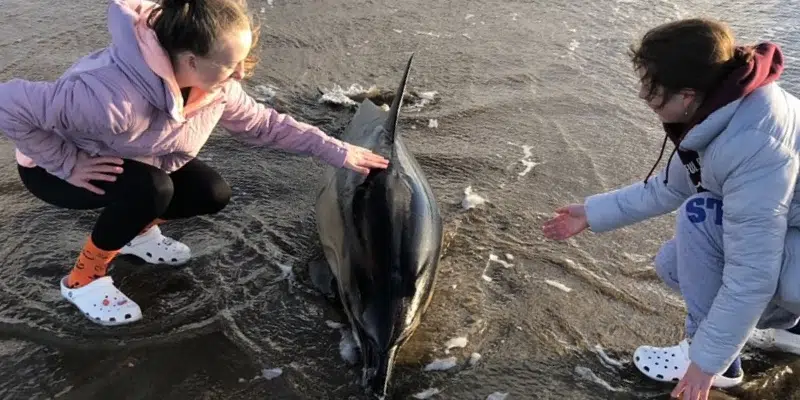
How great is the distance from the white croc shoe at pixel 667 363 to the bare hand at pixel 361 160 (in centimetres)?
170

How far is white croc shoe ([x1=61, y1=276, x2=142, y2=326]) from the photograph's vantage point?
3730mm

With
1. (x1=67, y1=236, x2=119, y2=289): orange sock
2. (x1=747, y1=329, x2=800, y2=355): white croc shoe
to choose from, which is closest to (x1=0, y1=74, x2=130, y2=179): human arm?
(x1=67, y1=236, x2=119, y2=289): orange sock

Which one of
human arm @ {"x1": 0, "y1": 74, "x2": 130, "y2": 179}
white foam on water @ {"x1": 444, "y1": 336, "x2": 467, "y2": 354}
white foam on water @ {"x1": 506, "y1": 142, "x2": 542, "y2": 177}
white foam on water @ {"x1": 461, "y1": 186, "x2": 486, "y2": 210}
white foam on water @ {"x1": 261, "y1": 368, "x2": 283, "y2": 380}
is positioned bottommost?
white foam on water @ {"x1": 444, "y1": 336, "x2": 467, "y2": 354}

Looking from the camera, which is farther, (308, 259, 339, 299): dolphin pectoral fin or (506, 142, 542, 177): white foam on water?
(506, 142, 542, 177): white foam on water

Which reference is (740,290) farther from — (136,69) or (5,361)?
(5,361)

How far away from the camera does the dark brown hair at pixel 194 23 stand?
3105 mm

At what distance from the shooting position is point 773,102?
2961 mm

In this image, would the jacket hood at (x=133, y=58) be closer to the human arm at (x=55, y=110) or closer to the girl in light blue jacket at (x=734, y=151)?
the human arm at (x=55, y=110)

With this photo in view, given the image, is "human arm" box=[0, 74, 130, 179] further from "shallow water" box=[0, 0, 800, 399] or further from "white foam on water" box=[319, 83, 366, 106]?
"white foam on water" box=[319, 83, 366, 106]

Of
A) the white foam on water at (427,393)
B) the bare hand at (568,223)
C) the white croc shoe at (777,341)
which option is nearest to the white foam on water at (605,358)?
the bare hand at (568,223)

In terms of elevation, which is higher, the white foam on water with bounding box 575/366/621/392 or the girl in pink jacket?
the girl in pink jacket

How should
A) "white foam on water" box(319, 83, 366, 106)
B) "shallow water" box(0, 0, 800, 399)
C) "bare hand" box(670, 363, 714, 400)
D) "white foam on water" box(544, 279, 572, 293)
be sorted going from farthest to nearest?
"white foam on water" box(319, 83, 366, 106), "white foam on water" box(544, 279, 572, 293), "shallow water" box(0, 0, 800, 399), "bare hand" box(670, 363, 714, 400)

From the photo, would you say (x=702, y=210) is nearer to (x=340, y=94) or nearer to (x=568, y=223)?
(x=568, y=223)

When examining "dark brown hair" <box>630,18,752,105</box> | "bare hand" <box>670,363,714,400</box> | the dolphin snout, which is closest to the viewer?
"dark brown hair" <box>630,18,752,105</box>
